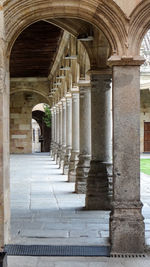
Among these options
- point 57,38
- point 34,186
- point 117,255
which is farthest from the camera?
point 57,38

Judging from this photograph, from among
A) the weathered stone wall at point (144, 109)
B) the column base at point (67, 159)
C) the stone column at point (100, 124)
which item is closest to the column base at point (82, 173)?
the stone column at point (100, 124)

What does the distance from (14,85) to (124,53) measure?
2066 cm

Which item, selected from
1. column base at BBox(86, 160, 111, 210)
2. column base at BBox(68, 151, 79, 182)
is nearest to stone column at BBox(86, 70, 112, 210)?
column base at BBox(86, 160, 111, 210)

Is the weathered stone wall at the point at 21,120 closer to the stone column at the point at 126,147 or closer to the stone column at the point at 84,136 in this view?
the stone column at the point at 84,136

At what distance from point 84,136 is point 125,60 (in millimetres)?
4540

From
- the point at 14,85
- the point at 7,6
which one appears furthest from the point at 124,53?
the point at 14,85

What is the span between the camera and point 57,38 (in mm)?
14047

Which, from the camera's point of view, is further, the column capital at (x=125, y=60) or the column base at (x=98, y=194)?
the column base at (x=98, y=194)

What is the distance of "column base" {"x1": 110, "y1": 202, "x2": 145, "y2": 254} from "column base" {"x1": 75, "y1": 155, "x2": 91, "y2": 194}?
4.18 m

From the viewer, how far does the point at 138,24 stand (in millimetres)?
5500

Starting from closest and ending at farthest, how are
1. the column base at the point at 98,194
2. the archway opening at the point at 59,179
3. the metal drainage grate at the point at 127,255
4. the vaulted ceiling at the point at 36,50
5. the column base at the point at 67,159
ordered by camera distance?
1. the metal drainage grate at the point at 127,255
2. the archway opening at the point at 59,179
3. the column base at the point at 98,194
4. the vaulted ceiling at the point at 36,50
5. the column base at the point at 67,159

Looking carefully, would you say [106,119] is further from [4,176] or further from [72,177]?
[72,177]

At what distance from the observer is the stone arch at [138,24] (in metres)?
5.46

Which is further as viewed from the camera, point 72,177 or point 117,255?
point 72,177
